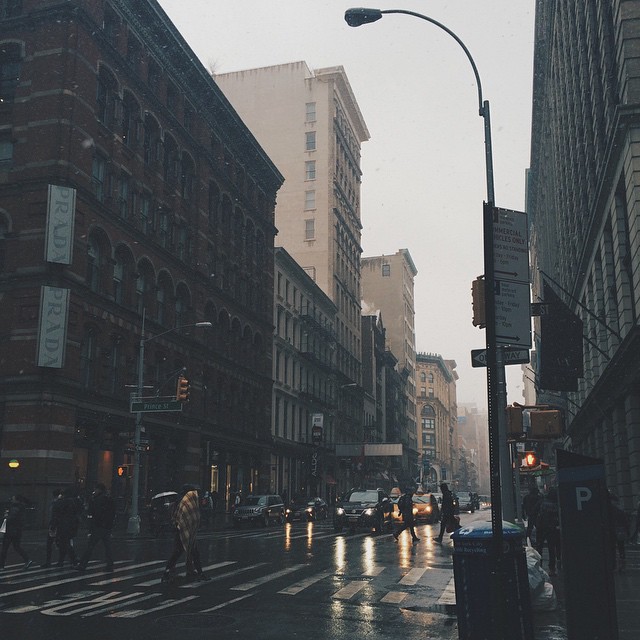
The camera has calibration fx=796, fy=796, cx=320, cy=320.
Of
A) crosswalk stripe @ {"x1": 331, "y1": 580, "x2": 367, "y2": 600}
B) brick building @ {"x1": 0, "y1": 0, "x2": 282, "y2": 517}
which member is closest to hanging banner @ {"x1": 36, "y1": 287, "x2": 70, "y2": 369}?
brick building @ {"x1": 0, "y1": 0, "x2": 282, "y2": 517}

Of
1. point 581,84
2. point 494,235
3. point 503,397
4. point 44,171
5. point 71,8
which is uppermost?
point 71,8

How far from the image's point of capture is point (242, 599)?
13414mm

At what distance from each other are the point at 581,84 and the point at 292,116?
54251 millimetres

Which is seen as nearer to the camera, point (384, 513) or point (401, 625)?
point (401, 625)

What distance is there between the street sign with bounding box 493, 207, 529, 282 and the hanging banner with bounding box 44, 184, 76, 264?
27.7m

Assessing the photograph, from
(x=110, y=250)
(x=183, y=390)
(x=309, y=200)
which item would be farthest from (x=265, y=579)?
(x=309, y=200)

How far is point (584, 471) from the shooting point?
8078 mm

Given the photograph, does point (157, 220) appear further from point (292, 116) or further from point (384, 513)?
point (292, 116)

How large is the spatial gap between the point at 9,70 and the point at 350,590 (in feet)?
103

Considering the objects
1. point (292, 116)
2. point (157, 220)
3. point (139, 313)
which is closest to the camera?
point (139, 313)

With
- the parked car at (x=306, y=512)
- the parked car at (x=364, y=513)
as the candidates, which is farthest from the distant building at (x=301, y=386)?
the parked car at (x=364, y=513)

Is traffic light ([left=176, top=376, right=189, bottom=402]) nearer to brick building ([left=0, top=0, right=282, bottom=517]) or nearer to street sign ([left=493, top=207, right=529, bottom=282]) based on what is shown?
brick building ([left=0, top=0, right=282, bottom=517])

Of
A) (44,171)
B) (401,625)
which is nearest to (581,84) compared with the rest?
(44,171)

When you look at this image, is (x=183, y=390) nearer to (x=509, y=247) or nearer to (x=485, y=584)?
(x=485, y=584)
